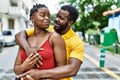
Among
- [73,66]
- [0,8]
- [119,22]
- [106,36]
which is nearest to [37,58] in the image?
[73,66]

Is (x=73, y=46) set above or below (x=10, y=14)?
above

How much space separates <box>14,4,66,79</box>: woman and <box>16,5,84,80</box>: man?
0.15 feet

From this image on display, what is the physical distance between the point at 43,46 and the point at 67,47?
31 centimetres

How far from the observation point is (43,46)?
2.65 meters

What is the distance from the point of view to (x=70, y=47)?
2906mm

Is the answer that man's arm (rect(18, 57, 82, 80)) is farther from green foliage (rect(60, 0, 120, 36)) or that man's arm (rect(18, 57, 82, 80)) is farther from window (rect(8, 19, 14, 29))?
window (rect(8, 19, 14, 29))

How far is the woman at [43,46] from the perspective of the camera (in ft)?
8.65

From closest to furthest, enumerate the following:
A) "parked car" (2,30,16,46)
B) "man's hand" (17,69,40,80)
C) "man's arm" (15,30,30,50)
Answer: "man's hand" (17,69,40,80)
"man's arm" (15,30,30,50)
"parked car" (2,30,16,46)

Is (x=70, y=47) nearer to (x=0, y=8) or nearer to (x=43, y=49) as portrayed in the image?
(x=43, y=49)

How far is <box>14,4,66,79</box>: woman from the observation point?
2.64m

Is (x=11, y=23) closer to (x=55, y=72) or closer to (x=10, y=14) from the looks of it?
(x=10, y=14)

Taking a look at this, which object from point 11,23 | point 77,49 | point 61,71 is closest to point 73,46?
point 77,49

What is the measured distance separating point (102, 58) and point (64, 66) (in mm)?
12591

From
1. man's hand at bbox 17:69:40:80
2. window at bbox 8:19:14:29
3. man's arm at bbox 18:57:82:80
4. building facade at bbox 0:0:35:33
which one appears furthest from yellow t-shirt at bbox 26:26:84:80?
window at bbox 8:19:14:29
